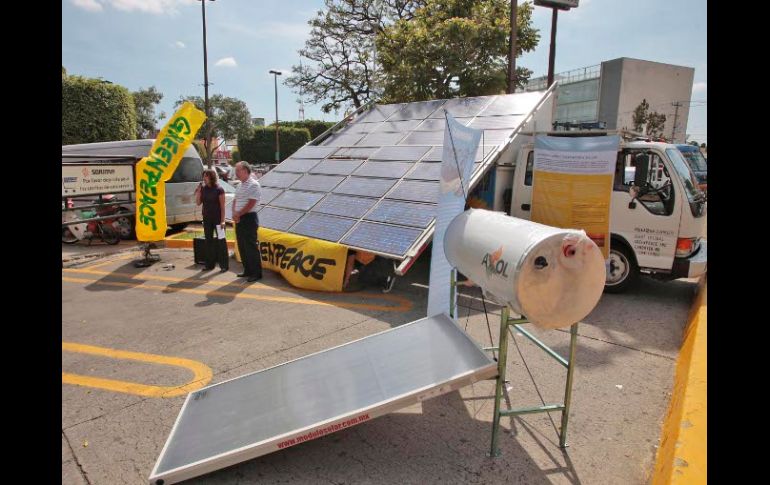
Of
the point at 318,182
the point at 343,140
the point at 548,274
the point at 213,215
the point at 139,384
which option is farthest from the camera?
the point at 343,140

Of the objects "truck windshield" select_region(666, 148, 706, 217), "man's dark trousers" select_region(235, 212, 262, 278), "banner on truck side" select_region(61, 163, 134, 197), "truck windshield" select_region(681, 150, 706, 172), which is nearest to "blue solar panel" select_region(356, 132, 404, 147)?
"man's dark trousers" select_region(235, 212, 262, 278)

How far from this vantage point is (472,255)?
3.37 meters

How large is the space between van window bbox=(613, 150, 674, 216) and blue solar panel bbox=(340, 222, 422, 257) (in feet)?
10.5

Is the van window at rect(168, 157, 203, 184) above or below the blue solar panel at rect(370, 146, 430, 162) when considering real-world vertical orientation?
below

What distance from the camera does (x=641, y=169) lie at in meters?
6.41

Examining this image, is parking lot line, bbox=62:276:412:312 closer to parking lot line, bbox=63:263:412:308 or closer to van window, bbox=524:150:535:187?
parking lot line, bbox=63:263:412:308

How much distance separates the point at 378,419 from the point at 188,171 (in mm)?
10299

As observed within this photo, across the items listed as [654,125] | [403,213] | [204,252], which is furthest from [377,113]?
[654,125]

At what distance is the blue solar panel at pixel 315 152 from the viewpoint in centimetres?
1045

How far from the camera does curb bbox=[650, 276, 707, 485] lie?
2.62 m

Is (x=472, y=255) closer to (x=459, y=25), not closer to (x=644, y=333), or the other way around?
(x=644, y=333)

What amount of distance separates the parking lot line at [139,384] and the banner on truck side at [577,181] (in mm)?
5224

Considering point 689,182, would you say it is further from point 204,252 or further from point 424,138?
point 204,252
